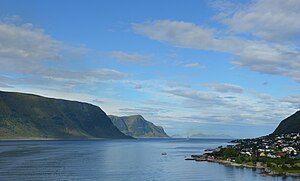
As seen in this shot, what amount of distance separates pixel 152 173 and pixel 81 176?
16.1 m

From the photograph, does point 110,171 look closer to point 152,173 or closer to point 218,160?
point 152,173

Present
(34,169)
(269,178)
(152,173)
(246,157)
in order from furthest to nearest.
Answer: (246,157) < (34,169) < (152,173) < (269,178)

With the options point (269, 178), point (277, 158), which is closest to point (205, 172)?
point (269, 178)

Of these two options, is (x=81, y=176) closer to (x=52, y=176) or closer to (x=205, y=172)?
(x=52, y=176)

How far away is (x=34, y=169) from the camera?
332ft

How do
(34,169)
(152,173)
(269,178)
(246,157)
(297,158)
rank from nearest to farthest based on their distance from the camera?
1. (269,178)
2. (152,173)
3. (34,169)
4. (297,158)
5. (246,157)

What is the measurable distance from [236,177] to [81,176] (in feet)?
107

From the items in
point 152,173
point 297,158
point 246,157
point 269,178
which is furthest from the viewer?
point 246,157

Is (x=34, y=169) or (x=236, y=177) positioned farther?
(x=34, y=169)

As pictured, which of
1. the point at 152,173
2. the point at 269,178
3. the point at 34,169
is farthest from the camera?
the point at 34,169

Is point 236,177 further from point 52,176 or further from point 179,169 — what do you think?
point 52,176

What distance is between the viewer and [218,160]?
127 metres

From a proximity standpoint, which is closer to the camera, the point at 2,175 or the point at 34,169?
the point at 2,175

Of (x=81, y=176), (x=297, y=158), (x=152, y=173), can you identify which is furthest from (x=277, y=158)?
(x=81, y=176)
